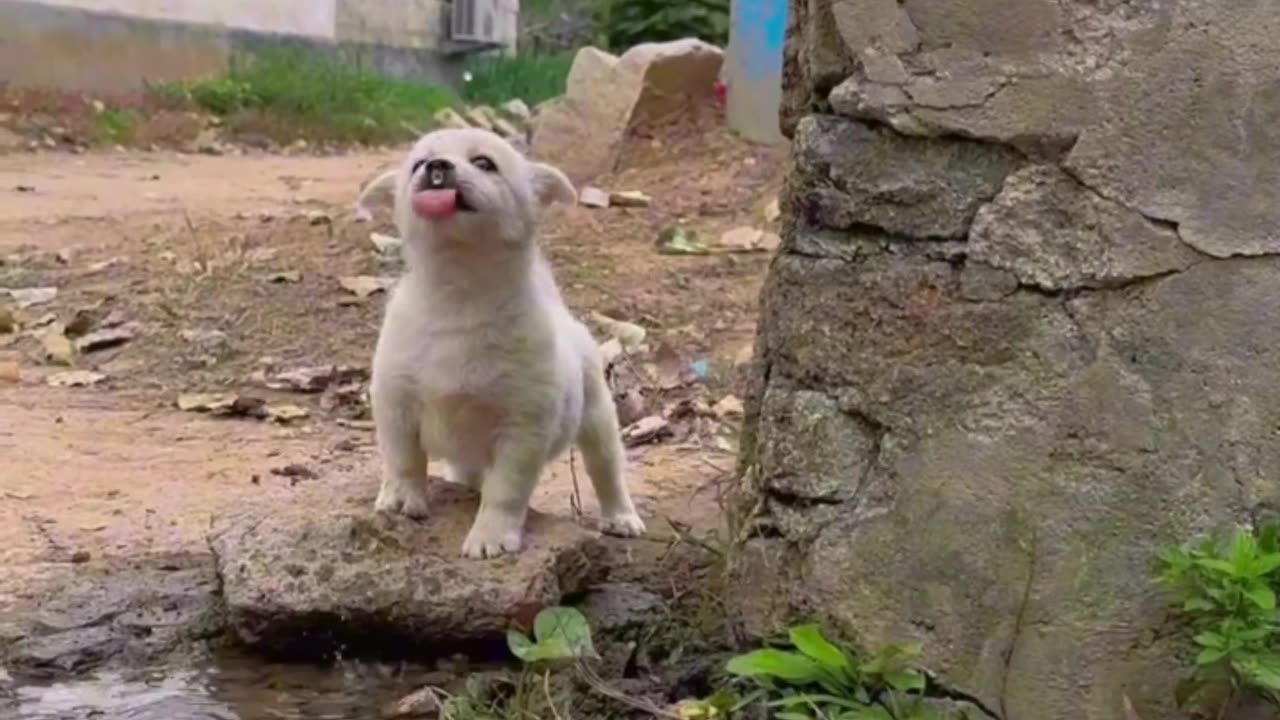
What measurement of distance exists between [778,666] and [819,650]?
0.25 feet

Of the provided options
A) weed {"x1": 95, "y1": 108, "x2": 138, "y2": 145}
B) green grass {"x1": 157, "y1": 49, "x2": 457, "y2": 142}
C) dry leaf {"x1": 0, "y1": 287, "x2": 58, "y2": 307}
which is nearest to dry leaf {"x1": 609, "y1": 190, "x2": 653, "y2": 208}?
dry leaf {"x1": 0, "y1": 287, "x2": 58, "y2": 307}

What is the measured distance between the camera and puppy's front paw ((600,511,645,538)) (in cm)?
469

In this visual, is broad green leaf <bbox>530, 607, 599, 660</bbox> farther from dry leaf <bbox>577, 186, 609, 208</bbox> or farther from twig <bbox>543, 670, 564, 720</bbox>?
dry leaf <bbox>577, 186, 609, 208</bbox>

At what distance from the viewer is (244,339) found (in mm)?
7680

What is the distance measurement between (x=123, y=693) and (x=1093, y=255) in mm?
1955

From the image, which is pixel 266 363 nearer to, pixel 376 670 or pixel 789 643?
pixel 376 670

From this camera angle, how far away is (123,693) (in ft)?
12.0

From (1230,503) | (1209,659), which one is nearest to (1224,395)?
(1230,503)

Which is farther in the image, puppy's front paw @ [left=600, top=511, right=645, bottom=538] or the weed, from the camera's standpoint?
the weed

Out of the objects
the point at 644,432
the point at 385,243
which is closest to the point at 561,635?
the point at 644,432

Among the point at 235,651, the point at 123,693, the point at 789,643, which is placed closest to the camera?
the point at 789,643

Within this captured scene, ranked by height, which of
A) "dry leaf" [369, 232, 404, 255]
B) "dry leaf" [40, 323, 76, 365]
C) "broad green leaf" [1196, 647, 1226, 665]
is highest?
"broad green leaf" [1196, 647, 1226, 665]

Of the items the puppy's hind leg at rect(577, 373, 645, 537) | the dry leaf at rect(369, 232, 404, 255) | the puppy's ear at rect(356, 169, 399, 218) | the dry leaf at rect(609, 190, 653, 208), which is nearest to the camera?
the puppy's ear at rect(356, 169, 399, 218)

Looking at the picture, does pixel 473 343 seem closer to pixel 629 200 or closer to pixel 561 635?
pixel 561 635
